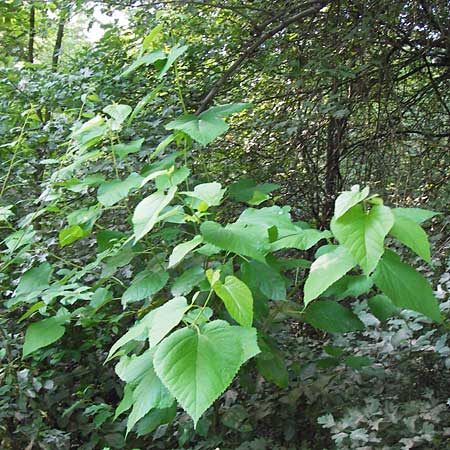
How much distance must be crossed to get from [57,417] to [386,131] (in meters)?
2.37

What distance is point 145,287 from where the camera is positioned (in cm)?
202

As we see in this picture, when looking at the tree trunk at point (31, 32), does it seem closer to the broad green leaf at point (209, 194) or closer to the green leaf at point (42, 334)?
the green leaf at point (42, 334)

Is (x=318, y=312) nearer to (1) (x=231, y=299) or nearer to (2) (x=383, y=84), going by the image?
(1) (x=231, y=299)

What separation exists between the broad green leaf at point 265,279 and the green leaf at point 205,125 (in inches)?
17.0

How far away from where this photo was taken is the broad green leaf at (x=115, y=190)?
2018 mm

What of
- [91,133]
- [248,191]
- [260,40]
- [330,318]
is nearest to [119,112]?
[91,133]

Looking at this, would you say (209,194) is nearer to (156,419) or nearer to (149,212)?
(149,212)

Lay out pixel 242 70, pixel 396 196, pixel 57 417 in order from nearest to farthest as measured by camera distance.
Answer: pixel 57 417
pixel 396 196
pixel 242 70

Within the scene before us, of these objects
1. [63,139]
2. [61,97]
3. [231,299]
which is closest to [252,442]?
[231,299]

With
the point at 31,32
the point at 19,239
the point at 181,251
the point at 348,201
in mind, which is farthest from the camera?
the point at 31,32

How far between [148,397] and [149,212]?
52 centimetres

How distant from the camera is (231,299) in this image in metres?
1.49

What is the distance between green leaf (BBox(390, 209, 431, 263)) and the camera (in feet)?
4.48

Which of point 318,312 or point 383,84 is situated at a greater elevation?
point 383,84
